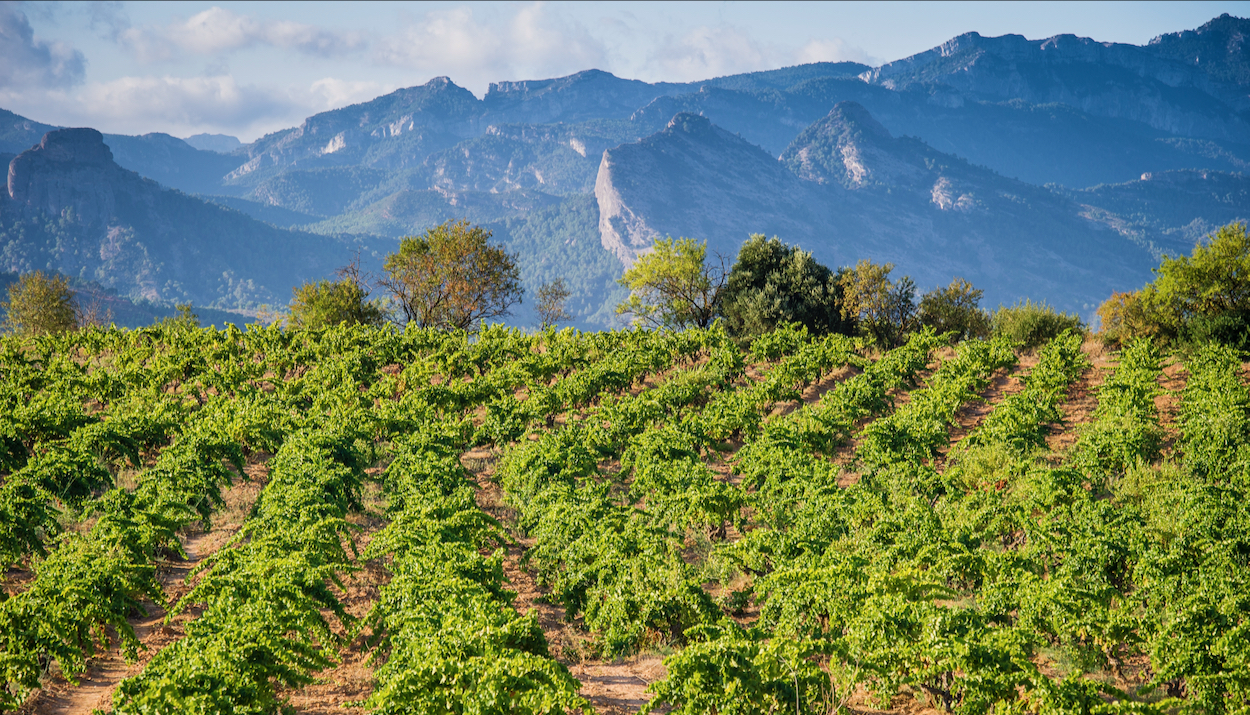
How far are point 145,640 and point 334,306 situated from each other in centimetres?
3037

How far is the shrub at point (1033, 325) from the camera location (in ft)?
98.7

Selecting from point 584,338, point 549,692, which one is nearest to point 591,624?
point 549,692

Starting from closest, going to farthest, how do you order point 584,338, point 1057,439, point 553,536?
point 553,536 → point 1057,439 → point 584,338

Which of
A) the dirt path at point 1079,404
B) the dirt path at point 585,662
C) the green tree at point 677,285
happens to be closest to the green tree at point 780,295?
the green tree at point 677,285

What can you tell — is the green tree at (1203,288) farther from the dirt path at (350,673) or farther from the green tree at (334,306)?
the green tree at (334,306)

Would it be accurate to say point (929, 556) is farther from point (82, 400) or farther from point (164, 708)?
point (82, 400)

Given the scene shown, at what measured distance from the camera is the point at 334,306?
121 ft

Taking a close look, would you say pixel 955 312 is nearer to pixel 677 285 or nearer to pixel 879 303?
pixel 879 303

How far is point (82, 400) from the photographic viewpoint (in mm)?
19656

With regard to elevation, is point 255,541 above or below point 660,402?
below

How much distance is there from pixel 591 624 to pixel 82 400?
18.3 m

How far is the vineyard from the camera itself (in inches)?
267

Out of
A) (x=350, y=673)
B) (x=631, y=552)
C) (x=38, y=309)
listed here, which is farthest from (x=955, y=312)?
(x=38, y=309)

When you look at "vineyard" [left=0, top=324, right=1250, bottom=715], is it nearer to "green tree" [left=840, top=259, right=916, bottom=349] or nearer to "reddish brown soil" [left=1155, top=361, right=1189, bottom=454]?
"reddish brown soil" [left=1155, top=361, right=1189, bottom=454]
